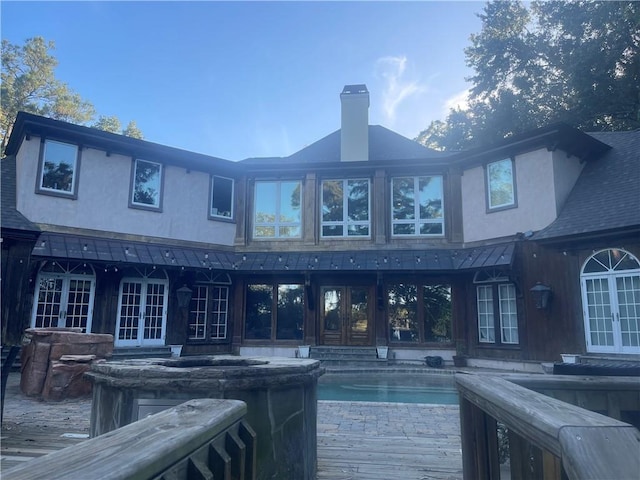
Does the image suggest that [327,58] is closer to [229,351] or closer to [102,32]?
[102,32]

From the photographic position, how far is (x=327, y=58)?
12.9 metres

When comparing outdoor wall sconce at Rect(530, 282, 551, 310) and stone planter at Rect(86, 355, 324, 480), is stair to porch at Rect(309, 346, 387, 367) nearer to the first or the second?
outdoor wall sconce at Rect(530, 282, 551, 310)

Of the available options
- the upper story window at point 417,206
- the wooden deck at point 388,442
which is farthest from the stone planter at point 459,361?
the wooden deck at point 388,442

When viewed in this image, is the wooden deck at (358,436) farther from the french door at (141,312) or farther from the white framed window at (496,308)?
the white framed window at (496,308)

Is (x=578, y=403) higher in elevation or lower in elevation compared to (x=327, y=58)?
lower

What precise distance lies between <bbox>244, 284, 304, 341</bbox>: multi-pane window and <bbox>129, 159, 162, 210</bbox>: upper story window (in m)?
3.97

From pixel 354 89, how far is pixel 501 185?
21.2 feet

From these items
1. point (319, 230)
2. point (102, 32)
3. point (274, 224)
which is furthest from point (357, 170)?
point (102, 32)

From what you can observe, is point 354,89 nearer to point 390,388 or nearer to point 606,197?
point 606,197

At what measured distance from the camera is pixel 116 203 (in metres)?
11.9

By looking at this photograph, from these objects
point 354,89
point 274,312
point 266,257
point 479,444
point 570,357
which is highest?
point 354,89

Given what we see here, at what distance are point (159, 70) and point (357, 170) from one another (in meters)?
6.79

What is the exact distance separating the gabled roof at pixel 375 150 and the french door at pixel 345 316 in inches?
205

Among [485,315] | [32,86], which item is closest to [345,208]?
[485,315]
